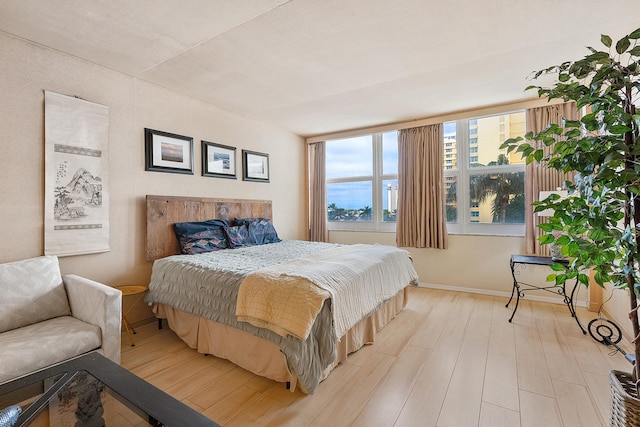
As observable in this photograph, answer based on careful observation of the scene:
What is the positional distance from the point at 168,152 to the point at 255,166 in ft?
4.33

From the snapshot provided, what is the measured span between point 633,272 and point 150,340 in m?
3.22

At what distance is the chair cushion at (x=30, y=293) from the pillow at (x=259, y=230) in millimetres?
1902

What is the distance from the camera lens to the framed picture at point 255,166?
162 inches

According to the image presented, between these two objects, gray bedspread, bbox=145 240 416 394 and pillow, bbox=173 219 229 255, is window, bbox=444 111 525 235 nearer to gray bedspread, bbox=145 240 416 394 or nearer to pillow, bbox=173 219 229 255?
gray bedspread, bbox=145 240 416 394

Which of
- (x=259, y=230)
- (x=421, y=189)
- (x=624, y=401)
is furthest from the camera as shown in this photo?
(x=421, y=189)

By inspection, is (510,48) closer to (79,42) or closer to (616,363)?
(616,363)

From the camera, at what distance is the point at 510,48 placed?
2.37 metres

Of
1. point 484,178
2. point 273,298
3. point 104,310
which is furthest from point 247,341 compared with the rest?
point 484,178

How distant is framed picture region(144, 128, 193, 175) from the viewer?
119 inches

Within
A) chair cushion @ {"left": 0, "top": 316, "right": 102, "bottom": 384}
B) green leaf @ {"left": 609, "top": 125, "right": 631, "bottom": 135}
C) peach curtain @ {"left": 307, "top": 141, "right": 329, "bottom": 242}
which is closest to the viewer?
green leaf @ {"left": 609, "top": 125, "right": 631, "bottom": 135}

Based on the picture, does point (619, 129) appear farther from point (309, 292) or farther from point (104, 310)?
point (104, 310)

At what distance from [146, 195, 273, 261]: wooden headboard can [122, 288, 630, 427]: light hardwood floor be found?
83 cm

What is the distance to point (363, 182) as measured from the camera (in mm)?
5035

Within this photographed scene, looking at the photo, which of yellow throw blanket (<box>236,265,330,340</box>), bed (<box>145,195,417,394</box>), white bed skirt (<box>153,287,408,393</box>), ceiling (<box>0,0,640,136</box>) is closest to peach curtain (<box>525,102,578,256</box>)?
ceiling (<box>0,0,640,136</box>)
